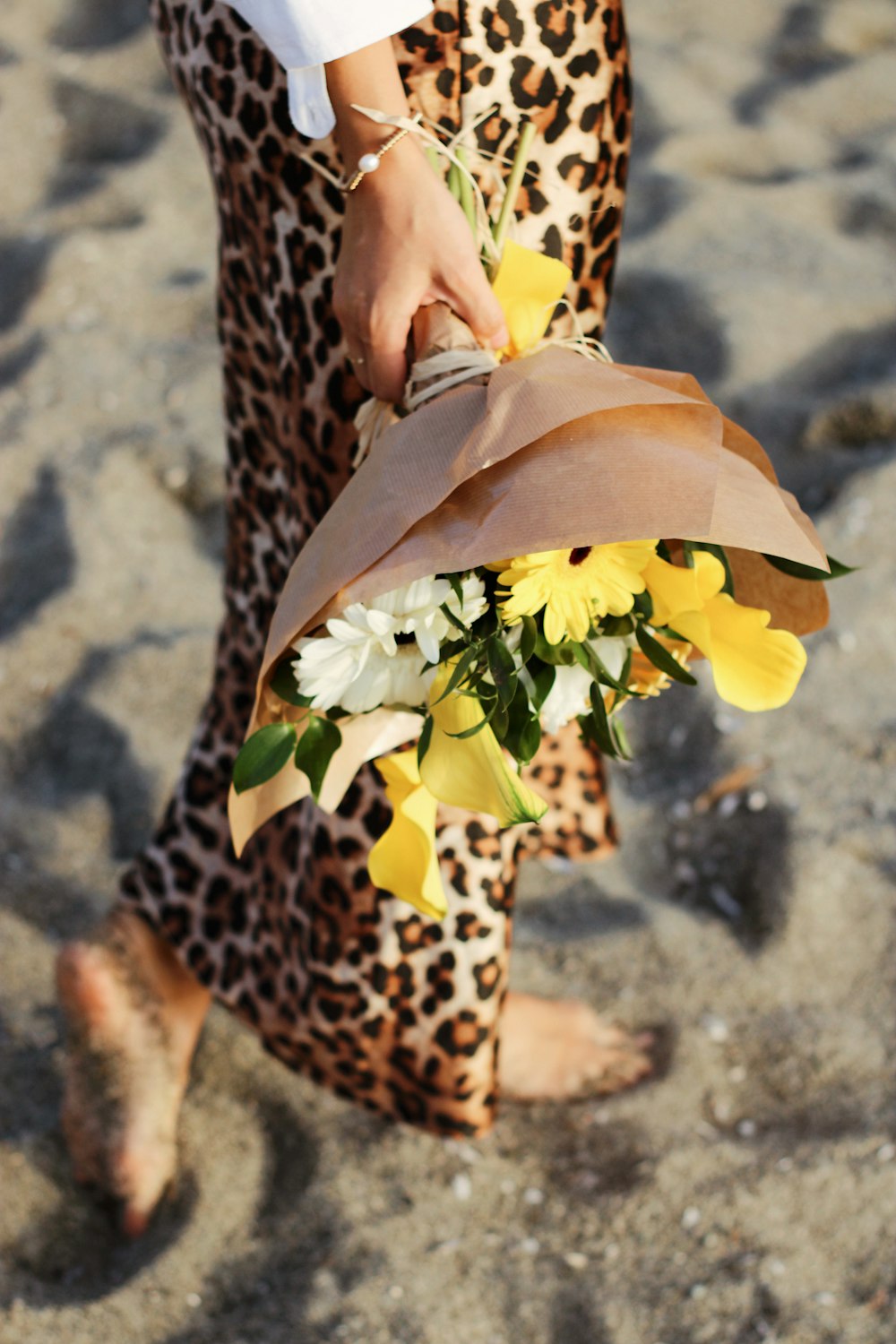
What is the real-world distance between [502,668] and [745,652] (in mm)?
153

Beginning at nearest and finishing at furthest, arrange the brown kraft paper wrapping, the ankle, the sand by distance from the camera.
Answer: the brown kraft paper wrapping, the sand, the ankle

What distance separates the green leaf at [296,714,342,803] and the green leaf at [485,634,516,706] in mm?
111

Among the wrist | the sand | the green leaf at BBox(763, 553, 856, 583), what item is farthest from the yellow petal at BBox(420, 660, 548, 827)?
the sand

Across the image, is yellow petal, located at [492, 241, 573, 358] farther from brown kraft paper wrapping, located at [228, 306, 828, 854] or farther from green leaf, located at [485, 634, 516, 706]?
green leaf, located at [485, 634, 516, 706]

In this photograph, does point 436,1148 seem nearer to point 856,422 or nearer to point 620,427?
point 620,427

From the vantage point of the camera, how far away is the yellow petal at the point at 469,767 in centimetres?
72

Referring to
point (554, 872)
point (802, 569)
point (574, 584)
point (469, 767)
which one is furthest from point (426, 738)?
point (554, 872)

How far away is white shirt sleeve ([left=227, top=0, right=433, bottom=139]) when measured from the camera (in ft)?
2.52

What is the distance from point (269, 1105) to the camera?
1311 millimetres

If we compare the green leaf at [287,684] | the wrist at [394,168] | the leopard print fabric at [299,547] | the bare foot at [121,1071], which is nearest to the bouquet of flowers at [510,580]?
the green leaf at [287,684]

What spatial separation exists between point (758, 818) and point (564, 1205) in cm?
56

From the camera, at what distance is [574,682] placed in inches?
30.1

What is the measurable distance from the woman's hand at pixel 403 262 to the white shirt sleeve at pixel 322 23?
71mm

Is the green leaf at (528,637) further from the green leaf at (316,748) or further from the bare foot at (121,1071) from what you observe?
the bare foot at (121,1071)
